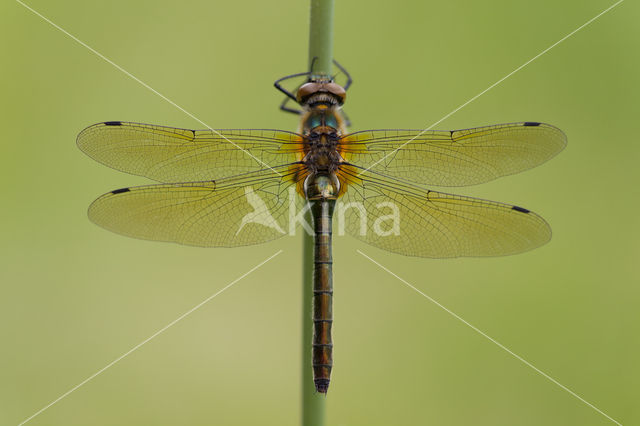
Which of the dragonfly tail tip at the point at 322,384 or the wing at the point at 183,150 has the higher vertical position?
the wing at the point at 183,150

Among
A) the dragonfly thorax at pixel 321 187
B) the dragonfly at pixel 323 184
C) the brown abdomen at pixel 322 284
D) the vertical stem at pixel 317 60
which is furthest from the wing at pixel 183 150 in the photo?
the vertical stem at pixel 317 60

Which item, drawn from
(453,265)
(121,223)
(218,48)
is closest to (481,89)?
(453,265)

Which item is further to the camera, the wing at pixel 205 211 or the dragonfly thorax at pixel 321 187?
the dragonfly thorax at pixel 321 187

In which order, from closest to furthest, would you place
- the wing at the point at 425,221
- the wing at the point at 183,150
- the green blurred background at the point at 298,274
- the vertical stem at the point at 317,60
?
the vertical stem at the point at 317,60 < the wing at the point at 183,150 < the wing at the point at 425,221 < the green blurred background at the point at 298,274

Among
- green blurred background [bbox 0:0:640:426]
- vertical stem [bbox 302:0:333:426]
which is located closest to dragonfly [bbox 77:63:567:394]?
vertical stem [bbox 302:0:333:426]

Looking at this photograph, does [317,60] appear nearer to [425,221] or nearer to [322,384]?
[425,221]

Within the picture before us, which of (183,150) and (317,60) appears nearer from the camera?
(317,60)

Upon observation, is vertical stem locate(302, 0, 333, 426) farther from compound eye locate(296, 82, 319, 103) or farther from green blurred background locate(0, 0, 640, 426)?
green blurred background locate(0, 0, 640, 426)

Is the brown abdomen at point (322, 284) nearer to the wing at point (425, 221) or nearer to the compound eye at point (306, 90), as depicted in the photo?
the wing at point (425, 221)

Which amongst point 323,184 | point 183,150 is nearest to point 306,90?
point 323,184
